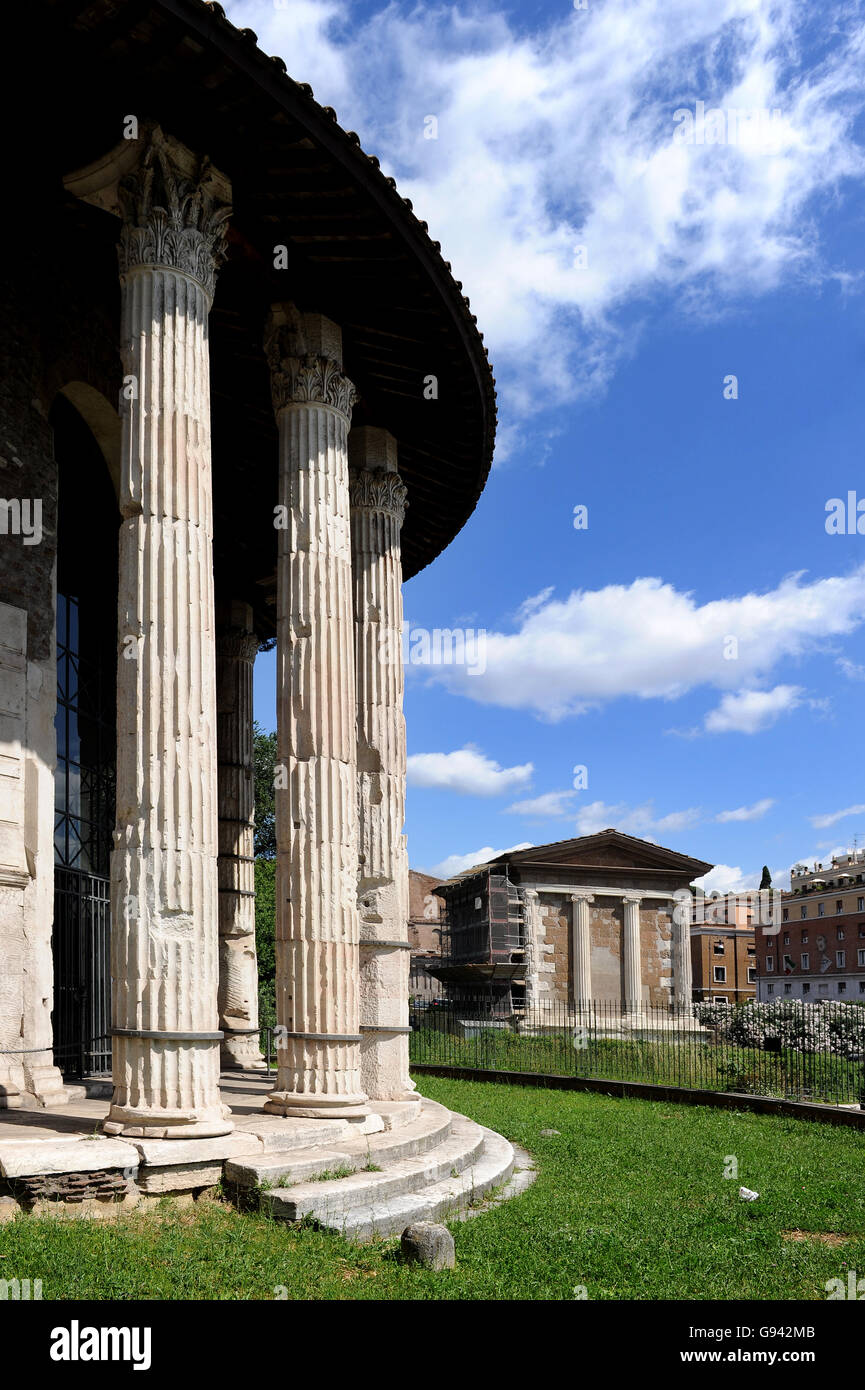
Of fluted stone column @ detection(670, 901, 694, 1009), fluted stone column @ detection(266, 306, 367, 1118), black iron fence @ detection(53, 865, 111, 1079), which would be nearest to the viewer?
fluted stone column @ detection(266, 306, 367, 1118)

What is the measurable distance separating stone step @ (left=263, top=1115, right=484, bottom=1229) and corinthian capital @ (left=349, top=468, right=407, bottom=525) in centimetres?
679

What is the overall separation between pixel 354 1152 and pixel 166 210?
734 centimetres

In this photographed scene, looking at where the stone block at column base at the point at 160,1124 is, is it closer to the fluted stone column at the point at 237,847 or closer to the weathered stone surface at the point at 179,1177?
the weathered stone surface at the point at 179,1177

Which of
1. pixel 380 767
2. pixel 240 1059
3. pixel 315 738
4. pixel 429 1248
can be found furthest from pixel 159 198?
pixel 240 1059

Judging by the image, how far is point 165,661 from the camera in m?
8.34

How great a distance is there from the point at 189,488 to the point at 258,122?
2923 mm

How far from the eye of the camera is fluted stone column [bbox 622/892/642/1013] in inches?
1521

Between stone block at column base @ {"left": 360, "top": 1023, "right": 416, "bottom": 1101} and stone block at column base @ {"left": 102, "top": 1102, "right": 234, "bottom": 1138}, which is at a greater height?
stone block at column base @ {"left": 102, "top": 1102, "right": 234, "bottom": 1138}

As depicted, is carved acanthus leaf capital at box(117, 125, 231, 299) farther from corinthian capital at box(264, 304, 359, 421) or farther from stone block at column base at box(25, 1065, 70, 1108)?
stone block at column base at box(25, 1065, 70, 1108)

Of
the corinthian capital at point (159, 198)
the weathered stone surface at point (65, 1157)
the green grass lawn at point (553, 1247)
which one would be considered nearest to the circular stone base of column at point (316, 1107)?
the green grass lawn at point (553, 1247)

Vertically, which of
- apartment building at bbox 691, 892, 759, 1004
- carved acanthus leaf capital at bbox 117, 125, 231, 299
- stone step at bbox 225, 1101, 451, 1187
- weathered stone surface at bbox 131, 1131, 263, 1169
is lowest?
apartment building at bbox 691, 892, 759, 1004

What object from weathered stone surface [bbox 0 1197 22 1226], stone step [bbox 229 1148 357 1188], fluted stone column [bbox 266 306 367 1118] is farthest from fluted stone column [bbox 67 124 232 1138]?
fluted stone column [bbox 266 306 367 1118]

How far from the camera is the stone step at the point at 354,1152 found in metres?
7.69
